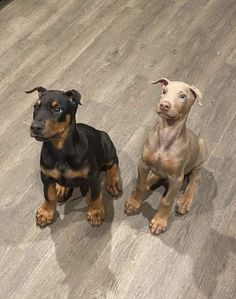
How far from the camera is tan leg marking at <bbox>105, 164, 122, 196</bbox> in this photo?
2.30 meters

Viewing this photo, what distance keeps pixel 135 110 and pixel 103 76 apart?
410 millimetres

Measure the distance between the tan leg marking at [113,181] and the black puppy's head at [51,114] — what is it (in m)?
0.61

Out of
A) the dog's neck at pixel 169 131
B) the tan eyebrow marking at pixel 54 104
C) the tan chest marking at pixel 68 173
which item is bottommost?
the tan chest marking at pixel 68 173

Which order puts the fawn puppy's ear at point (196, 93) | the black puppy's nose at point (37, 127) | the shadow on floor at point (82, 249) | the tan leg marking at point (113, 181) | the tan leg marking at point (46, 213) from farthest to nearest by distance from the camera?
1. the tan leg marking at point (113, 181)
2. the tan leg marking at point (46, 213)
3. the shadow on floor at point (82, 249)
4. the fawn puppy's ear at point (196, 93)
5. the black puppy's nose at point (37, 127)

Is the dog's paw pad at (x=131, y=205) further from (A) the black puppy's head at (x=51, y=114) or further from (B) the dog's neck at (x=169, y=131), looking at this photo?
(A) the black puppy's head at (x=51, y=114)

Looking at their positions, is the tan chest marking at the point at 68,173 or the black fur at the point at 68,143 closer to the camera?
the black fur at the point at 68,143

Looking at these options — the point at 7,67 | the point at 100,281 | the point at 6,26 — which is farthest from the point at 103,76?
the point at 100,281

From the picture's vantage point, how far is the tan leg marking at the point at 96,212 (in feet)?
7.13

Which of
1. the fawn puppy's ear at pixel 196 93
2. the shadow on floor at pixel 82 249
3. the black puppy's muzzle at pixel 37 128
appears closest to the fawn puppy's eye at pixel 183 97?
the fawn puppy's ear at pixel 196 93

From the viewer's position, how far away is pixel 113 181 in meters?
2.31

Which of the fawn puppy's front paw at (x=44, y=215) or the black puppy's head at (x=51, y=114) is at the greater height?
the black puppy's head at (x=51, y=114)

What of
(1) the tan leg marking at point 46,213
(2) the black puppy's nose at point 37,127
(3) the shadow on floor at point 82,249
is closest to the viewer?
(2) the black puppy's nose at point 37,127

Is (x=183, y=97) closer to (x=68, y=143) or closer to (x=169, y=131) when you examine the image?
(x=169, y=131)

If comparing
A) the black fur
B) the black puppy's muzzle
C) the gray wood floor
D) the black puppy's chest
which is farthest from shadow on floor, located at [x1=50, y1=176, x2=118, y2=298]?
the black puppy's muzzle
